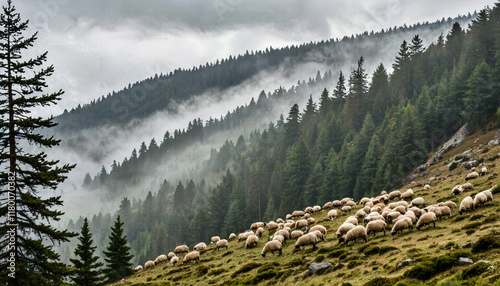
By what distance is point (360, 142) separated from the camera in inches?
3509

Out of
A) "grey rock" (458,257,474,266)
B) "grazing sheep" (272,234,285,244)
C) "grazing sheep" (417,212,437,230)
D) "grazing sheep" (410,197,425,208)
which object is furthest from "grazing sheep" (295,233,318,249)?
"grey rock" (458,257,474,266)

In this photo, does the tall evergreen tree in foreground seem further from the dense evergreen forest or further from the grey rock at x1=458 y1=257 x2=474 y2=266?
the dense evergreen forest

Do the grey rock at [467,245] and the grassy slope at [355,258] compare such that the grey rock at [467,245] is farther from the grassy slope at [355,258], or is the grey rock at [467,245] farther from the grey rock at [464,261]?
the grey rock at [464,261]

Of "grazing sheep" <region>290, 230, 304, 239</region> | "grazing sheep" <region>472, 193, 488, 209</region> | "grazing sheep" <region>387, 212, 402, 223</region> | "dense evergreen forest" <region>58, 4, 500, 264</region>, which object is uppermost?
"dense evergreen forest" <region>58, 4, 500, 264</region>

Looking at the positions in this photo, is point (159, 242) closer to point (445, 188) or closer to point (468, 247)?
point (445, 188)

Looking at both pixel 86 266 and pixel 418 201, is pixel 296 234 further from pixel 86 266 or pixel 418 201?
pixel 86 266

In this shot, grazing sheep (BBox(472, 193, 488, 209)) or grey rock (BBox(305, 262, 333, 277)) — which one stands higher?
grazing sheep (BBox(472, 193, 488, 209))

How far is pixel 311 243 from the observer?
93.3 ft

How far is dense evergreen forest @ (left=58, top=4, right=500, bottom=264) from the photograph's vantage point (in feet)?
238

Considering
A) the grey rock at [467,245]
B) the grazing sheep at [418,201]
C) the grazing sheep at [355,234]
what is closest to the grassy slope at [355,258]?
the grazing sheep at [355,234]

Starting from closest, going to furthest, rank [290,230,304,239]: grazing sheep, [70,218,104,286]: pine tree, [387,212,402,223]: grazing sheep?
[387,212,402,223]: grazing sheep, [70,218,104,286]: pine tree, [290,230,304,239]: grazing sheep

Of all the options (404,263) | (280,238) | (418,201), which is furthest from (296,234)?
(404,263)

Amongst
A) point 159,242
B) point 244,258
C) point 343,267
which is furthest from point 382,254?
point 159,242

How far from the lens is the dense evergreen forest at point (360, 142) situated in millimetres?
72562
